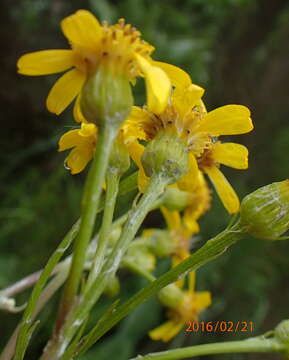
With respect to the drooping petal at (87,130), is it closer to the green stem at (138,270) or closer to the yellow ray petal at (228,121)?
the yellow ray petal at (228,121)

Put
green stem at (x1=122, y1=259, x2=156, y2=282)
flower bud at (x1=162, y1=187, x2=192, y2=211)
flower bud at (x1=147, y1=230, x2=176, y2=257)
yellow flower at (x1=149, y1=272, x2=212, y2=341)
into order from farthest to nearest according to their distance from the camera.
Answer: yellow flower at (x1=149, y1=272, x2=212, y2=341) < flower bud at (x1=147, y1=230, x2=176, y2=257) < flower bud at (x1=162, y1=187, x2=192, y2=211) < green stem at (x1=122, y1=259, x2=156, y2=282)

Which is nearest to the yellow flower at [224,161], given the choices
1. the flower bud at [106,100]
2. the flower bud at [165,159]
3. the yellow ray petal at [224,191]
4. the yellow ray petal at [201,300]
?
the yellow ray petal at [224,191]

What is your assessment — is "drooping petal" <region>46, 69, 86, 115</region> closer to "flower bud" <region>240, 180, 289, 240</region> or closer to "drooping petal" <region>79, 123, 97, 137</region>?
"drooping petal" <region>79, 123, 97, 137</region>

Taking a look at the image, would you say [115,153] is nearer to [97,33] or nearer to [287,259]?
[97,33]

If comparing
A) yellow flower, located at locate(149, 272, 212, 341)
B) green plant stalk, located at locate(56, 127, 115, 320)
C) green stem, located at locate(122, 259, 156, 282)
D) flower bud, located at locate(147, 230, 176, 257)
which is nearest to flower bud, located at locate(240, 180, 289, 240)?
green plant stalk, located at locate(56, 127, 115, 320)

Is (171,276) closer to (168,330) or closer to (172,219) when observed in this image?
(172,219)
